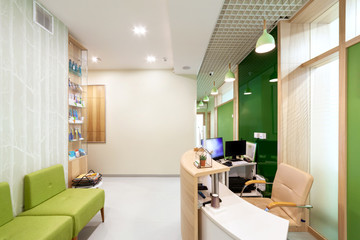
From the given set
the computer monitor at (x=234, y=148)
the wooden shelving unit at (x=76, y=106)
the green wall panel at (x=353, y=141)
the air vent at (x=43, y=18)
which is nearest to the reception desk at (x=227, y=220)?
the green wall panel at (x=353, y=141)

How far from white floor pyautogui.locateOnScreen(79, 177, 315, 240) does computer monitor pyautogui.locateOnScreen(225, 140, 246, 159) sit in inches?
60.2

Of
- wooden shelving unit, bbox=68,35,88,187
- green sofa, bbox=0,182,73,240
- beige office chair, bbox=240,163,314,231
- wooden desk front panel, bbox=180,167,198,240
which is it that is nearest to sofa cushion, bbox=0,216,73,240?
green sofa, bbox=0,182,73,240

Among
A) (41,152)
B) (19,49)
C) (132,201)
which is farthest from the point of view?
(132,201)

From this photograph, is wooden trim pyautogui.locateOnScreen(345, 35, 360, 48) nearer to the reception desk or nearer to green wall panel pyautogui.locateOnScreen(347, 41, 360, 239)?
green wall panel pyautogui.locateOnScreen(347, 41, 360, 239)

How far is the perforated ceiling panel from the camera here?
2328 mm

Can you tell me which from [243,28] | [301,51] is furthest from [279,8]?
[301,51]

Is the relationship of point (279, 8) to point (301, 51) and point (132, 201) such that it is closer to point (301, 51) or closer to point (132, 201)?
point (301, 51)

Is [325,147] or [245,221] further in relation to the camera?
[325,147]

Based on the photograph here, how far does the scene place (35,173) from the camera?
2.18m

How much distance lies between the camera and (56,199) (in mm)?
2305

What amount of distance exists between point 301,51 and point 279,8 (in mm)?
791

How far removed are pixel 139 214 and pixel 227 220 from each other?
2.20m

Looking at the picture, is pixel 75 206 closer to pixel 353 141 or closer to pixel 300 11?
pixel 353 141

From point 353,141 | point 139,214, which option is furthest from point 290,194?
point 139,214
